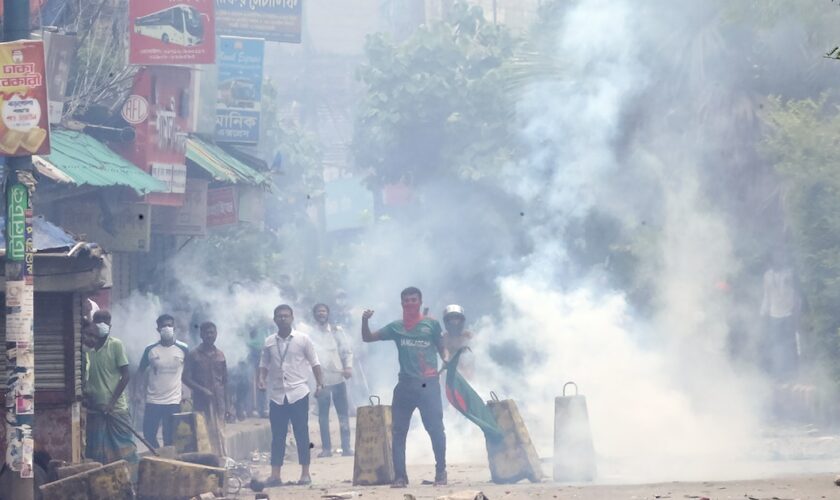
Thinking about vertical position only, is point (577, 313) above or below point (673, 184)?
below

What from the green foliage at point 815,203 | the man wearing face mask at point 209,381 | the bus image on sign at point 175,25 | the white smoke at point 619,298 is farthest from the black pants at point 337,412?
the green foliage at point 815,203

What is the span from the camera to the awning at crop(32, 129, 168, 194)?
14.9m

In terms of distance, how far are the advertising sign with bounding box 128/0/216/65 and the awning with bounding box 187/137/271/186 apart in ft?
6.71

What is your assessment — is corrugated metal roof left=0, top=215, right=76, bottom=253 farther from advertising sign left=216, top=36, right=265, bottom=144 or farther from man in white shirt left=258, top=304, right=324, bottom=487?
advertising sign left=216, top=36, right=265, bottom=144

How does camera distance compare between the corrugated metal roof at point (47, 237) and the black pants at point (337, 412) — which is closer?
the corrugated metal roof at point (47, 237)

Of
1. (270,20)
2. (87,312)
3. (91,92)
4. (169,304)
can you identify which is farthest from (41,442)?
(270,20)

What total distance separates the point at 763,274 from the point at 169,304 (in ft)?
28.0

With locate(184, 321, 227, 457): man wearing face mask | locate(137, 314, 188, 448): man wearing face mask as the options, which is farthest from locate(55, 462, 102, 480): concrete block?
locate(184, 321, 227, 457): man wearing face mask

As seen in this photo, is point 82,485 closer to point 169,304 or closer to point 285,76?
point 169,304

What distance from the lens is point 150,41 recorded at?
672 inches

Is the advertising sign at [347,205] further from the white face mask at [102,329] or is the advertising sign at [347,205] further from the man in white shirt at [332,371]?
the white face mask at [102,329]

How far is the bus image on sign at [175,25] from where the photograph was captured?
672 inches

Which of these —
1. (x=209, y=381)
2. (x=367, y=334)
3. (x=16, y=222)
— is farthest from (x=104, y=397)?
(x=209, y=381)

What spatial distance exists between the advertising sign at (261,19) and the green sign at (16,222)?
14277 millimetres
